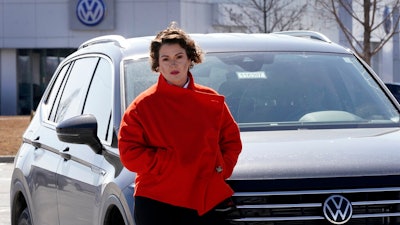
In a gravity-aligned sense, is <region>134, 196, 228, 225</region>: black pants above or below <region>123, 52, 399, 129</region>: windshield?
below

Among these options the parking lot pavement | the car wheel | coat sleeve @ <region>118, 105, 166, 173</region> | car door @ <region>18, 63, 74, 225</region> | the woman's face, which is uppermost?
the woman's face

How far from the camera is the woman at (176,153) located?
4758 mm

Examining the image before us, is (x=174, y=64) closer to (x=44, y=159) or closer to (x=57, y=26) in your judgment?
(x=44, y=159)

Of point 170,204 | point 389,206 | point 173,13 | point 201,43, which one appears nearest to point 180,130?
point 170,204

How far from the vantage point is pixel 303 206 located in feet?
16.3

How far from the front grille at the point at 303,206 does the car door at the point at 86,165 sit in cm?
114

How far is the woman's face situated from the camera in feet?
A: 15.9

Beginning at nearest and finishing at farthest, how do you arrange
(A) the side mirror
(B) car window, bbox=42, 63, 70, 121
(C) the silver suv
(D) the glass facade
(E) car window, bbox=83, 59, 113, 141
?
1. (C) the silver suv
2. (A) the side mirror
3. (E) car window, bbox=83, 59, 113, 141
4. (B) car window, bbox=42, 63, 70, 121
5. (D) the glass facade

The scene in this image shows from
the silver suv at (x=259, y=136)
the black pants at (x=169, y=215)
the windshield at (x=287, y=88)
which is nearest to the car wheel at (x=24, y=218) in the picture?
the silver suv at (x=259, y=136)

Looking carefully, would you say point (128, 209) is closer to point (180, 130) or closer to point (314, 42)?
point (180, 130)

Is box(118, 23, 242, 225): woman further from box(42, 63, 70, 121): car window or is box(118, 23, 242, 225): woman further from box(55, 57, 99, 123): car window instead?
box(42, 63, 70, 121): car window

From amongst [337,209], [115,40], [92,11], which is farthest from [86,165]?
[92,11]

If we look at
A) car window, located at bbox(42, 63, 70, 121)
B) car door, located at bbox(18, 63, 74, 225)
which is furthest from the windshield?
car window, located at bbox(42, 63, 70, 121)

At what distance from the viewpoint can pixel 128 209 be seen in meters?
5.18
